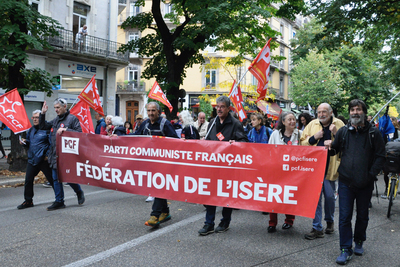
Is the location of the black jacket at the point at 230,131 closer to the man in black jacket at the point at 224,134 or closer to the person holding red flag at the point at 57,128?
the man in black jacket at the point at 224,134

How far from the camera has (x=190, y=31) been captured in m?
14.5

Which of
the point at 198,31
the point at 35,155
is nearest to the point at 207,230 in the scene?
the point at 35,155

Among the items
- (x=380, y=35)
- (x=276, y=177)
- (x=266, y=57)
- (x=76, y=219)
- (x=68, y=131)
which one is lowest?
(x=76, y=219)

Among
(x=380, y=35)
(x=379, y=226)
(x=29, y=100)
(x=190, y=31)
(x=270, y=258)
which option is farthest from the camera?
(x=29, y=100)

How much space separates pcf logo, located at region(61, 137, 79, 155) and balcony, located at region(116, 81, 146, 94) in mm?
35151

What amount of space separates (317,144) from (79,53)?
19507 millimetres

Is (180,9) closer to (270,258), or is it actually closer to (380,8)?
(380,8)

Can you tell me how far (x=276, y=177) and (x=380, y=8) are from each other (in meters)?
10.5

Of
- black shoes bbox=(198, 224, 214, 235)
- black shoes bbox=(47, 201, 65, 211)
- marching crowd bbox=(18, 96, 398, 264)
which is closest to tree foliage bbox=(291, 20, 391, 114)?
marching crowd bbox=(18, 96, 398, 264)

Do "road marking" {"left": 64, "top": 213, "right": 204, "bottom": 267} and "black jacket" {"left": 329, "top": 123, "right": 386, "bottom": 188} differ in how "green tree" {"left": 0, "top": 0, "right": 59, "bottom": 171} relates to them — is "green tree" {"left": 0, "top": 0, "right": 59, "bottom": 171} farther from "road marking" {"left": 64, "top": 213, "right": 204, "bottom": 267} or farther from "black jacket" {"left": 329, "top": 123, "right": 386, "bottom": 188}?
"black jacket" {"left": 329, "top": 123, "right": 386, "bottom": 188}

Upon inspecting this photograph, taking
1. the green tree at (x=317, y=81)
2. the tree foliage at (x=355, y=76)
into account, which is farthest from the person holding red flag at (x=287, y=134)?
the tree foliage at (x=355, y=76)

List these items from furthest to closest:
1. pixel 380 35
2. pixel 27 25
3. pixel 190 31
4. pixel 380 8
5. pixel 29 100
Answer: pixel 29 100
pixel 380 35
pixel 190 31
pixel 380 8
pixel 27 25

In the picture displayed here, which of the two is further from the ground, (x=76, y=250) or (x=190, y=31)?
(x=190, y=31)

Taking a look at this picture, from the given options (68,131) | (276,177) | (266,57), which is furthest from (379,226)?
(68,131)
